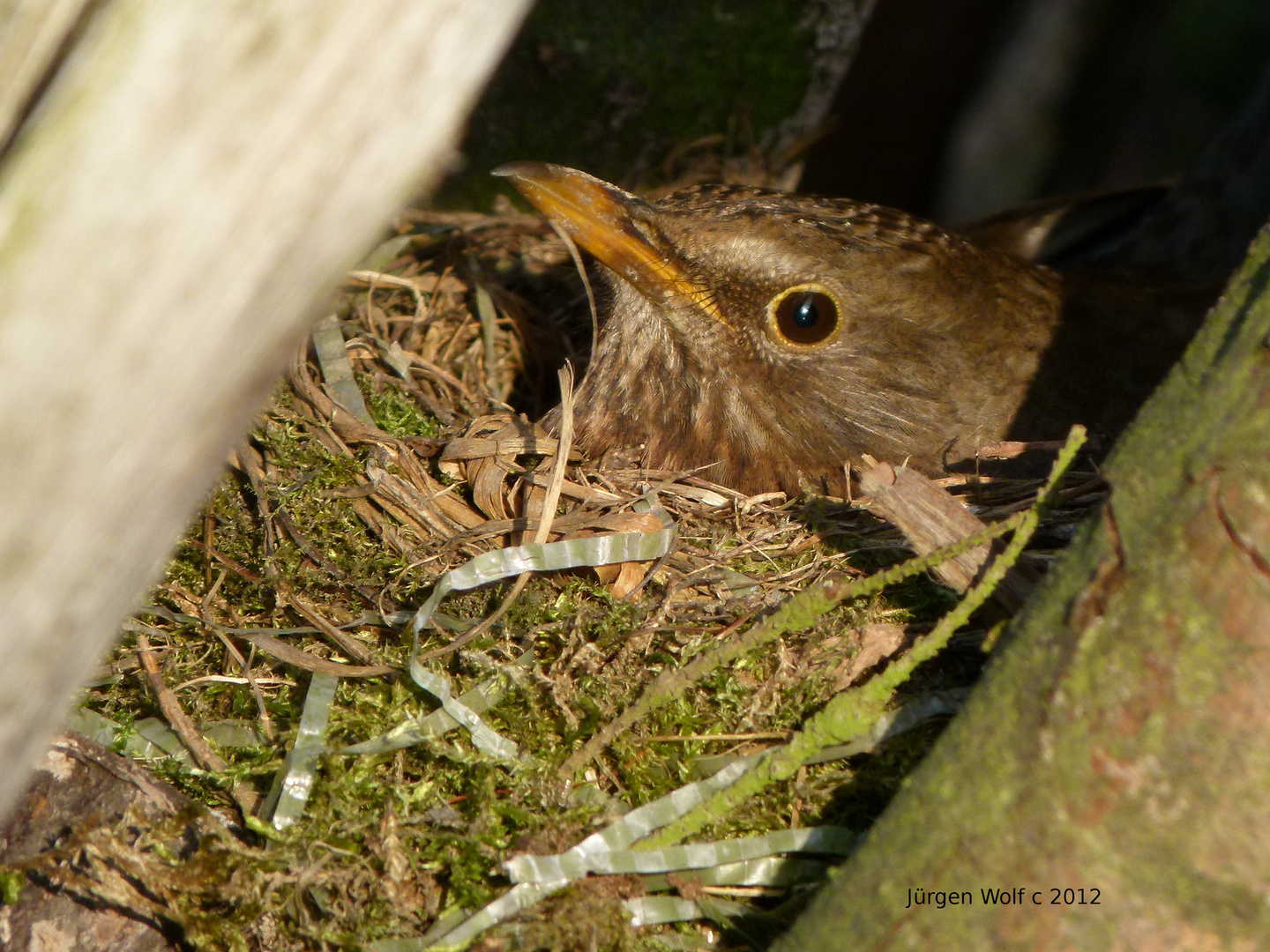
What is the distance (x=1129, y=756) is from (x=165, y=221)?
1357 mm

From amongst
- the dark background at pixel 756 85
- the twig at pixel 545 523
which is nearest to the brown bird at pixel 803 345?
the twig at pixel 545 523

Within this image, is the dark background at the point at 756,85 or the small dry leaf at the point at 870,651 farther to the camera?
the dark background at the point at 756,85

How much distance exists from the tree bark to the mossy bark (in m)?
1.06

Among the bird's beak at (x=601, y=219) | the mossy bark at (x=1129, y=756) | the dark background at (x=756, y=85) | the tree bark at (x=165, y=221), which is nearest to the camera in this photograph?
the tree bark at (x=165, y=221)

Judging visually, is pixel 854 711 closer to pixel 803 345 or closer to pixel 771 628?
pixel 771 628

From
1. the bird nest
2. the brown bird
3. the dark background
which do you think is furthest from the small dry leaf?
the dark background

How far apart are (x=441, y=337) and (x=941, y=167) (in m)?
5.83

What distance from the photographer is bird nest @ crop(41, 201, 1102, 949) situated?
1818 millimetres

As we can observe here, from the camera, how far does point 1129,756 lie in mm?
1476

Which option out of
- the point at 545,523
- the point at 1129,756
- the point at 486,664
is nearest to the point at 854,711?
the point at 1129,756

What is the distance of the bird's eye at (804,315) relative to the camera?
2852 millimetres

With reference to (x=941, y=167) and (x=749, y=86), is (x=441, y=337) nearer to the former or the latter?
(x=749, y=86)

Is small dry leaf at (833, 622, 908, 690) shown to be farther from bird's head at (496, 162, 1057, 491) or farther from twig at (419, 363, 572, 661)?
bird's head at (496, 162, 1057, 491)

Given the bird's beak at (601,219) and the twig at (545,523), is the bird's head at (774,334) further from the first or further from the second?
the twig at (545,523)
